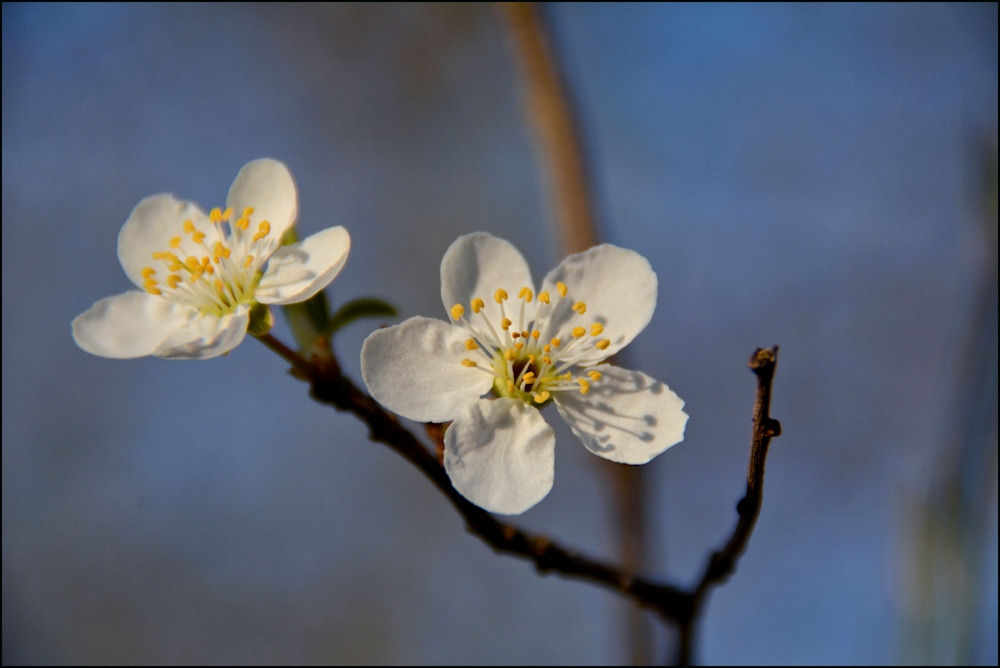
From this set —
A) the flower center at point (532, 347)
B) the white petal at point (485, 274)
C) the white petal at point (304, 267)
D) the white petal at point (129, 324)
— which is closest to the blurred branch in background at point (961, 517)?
the flower center at point (532, 347)

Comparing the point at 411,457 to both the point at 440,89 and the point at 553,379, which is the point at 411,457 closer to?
the point at 553,379

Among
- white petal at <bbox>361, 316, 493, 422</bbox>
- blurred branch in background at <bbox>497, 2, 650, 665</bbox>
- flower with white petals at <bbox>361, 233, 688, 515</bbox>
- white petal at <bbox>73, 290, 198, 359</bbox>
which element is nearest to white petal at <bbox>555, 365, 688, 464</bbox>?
flower with white petals at <bbox>361, 233, 688, 515</bbox>

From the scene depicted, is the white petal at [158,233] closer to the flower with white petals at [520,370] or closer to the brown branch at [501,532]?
the brown branch at [501,532]

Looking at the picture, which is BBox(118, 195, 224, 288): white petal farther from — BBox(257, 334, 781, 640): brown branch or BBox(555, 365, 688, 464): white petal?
BBox(555, 365, 688, 464): white petal

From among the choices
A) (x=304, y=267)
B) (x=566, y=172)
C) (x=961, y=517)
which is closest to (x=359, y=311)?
(x=304, y=267)

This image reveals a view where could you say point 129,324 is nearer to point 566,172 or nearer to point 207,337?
point 207,337
